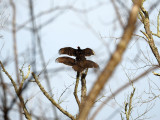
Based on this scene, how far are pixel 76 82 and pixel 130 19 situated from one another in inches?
208

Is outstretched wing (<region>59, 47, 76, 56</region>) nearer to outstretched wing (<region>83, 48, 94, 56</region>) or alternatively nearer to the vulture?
the vulture

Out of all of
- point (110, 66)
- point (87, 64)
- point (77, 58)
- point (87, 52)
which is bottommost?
point (110, 66)

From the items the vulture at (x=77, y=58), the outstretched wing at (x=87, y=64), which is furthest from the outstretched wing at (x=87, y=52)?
the outstretched wing at (x=87, y=64)

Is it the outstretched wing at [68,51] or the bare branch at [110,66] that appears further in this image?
the outstretched wing at [68,51]

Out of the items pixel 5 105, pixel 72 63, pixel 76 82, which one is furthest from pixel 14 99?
pixel 76 82

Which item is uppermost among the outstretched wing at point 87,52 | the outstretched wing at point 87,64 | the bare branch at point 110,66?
the outstretched wing at point 87,52

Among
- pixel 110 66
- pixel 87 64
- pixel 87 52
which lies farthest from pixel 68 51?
pixel 110 66

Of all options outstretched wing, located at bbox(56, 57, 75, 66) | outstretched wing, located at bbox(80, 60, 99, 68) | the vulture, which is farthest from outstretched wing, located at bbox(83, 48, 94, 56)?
outstretched wing, located at bbox(56, 57, 75, 66)

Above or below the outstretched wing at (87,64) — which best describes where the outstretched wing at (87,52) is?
above

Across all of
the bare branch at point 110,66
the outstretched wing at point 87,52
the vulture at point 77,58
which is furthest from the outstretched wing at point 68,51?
the bare branch at point 110,66

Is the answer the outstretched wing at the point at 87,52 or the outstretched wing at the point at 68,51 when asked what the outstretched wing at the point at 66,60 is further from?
the outstretched wing at the point at 87,52

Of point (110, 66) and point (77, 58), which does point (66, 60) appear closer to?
point (77, 58)

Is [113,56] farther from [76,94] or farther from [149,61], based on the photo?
[149,61]

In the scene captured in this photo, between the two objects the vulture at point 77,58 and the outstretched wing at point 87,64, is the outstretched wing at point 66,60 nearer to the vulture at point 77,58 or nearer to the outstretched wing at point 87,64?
the vulture at point 77,58
